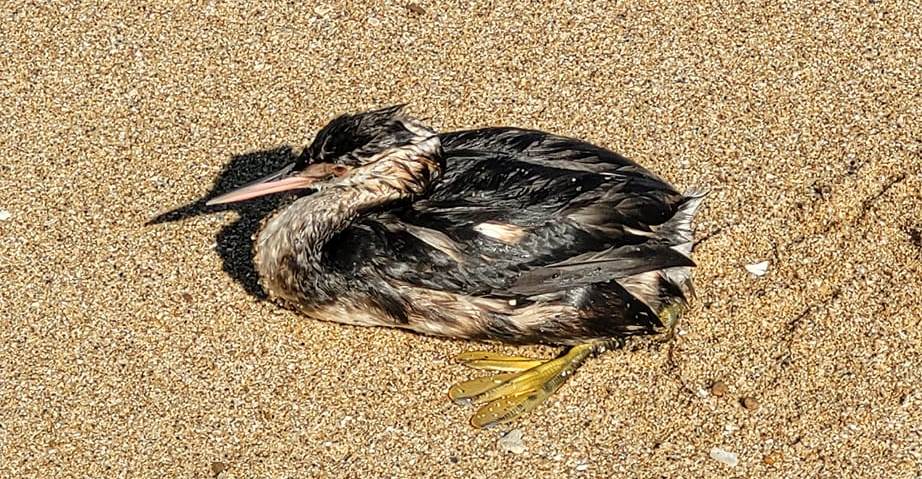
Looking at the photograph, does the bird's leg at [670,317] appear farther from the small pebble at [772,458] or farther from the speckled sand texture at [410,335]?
the small pebble at [772,458]

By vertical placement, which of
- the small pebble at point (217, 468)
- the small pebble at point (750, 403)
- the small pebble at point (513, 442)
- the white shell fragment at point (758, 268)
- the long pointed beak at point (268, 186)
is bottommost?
the small pebble at point (217, 468)

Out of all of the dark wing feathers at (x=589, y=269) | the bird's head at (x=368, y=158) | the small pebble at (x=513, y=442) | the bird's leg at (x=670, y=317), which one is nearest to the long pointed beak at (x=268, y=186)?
the bird's head at (x=368, y=158)

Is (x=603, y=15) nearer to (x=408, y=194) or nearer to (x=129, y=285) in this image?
(x=408, y=194)

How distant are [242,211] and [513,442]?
1.69 metres

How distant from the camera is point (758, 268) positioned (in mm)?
5645

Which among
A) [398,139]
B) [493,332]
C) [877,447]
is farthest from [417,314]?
[877,447]

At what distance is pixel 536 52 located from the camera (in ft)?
22.3

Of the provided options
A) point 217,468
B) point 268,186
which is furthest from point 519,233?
point 217,468

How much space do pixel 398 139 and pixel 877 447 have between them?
2092 millimetres

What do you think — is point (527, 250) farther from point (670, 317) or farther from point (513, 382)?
point (670, 317)

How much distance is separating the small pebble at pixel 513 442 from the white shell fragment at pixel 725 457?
0.69 metres

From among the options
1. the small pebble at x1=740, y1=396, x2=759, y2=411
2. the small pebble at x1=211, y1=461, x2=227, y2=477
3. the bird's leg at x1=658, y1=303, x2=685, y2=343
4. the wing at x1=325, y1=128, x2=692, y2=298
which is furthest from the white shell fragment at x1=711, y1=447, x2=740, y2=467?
the small pebble at x1=211, y1=461, x2=227, y2=477

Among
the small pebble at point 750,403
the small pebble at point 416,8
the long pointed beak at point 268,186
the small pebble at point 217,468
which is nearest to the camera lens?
the small pebble at point 217,468

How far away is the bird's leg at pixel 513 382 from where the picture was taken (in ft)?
17.0
